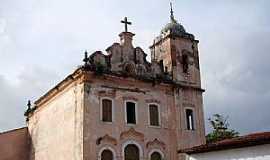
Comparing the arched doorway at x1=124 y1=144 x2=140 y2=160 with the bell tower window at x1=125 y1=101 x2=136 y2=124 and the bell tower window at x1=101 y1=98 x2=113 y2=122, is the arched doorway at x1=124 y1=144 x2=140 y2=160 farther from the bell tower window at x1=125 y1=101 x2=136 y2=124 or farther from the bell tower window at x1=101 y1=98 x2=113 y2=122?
the bell tower window at x1=101 y1=98 x2=113 y2=122

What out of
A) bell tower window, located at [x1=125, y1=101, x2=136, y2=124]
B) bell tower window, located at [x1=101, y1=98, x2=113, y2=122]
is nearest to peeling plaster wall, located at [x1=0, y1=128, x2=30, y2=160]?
bell tower window, located at [x1=101, y1=98, x2=113, y2=122]

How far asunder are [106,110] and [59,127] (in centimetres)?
412

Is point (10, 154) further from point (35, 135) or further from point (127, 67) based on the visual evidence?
point (127, 67)

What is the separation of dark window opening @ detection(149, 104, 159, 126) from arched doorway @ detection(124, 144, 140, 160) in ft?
6.35

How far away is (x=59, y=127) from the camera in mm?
27797

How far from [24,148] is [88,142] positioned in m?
10.1

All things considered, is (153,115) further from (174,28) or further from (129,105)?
(174,28)

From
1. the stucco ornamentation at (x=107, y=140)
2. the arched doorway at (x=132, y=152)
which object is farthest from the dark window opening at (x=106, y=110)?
the arched doorway at (x=132, y=152)

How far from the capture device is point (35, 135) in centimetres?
3228

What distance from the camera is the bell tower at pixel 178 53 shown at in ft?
94.8

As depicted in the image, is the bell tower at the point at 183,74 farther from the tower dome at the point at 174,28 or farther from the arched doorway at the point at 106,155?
Result: the arched doorway at the point at 106,155

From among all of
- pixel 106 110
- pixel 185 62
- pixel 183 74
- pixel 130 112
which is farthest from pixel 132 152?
pixel 185 62

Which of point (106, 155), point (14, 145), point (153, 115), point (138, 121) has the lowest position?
point (106, 155)

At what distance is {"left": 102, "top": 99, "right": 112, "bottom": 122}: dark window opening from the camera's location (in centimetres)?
2527
